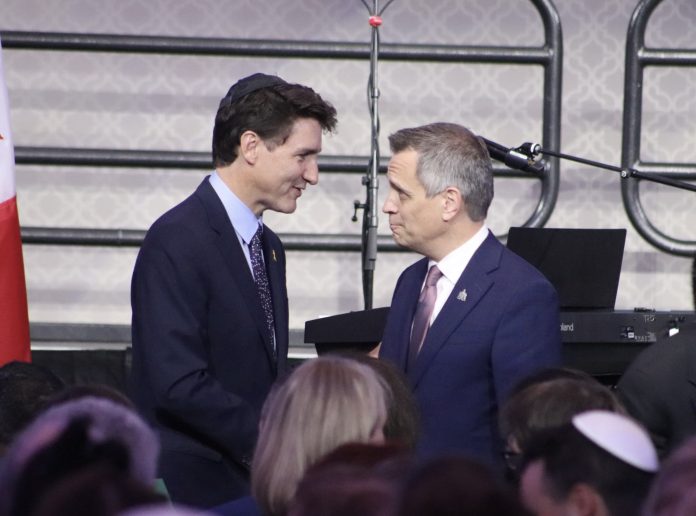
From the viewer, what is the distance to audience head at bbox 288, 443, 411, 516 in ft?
4.13

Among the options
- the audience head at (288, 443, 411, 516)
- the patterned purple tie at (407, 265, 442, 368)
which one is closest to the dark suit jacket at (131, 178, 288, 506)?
the patterned purple tie at (407, 265, 442, 368)

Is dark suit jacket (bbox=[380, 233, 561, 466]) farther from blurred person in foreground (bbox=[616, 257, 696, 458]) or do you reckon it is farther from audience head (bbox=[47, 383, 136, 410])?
audience head (bbox=[47, 383, 136, 410])

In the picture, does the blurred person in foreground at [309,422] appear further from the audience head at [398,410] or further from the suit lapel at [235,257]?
the suit lapel at [235,257]

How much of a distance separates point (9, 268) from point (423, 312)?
1.76 meters

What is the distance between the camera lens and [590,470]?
1649 millimetres

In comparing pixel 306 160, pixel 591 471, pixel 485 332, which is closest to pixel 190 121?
pixel 306 160

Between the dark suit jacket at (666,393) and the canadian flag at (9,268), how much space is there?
217cm

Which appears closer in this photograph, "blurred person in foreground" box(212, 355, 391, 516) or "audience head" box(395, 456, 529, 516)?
"audience head" box(395, 456, 529, 516)

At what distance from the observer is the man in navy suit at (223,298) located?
2658 millimetres

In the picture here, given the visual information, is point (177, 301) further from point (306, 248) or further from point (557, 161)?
point (557, 161)

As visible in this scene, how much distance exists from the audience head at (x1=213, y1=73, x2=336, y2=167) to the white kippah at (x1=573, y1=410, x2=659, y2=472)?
4.53 feet

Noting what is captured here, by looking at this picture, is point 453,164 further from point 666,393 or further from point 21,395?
point 21,395

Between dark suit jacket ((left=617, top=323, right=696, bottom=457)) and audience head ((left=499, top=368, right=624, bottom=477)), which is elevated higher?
audience head ((left=499, top=368, right=624, bottom=477))

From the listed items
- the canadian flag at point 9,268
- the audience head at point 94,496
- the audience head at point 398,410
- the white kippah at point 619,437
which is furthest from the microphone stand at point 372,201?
the audience head at point 94,496
